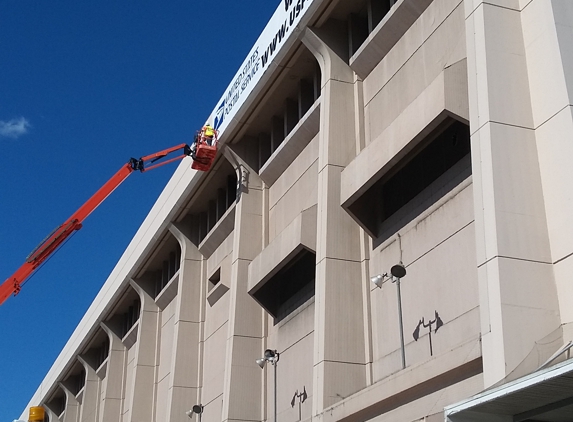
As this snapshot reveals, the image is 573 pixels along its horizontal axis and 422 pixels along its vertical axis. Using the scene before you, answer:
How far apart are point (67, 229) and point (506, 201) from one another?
30.7 m

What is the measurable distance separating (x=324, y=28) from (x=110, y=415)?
101 feet

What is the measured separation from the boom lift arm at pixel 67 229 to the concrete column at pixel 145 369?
19.2ft

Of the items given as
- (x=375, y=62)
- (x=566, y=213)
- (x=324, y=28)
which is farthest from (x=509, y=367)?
(x=324, y=28)

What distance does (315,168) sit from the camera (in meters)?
27.8

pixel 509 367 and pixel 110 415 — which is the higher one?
pixel 110 415

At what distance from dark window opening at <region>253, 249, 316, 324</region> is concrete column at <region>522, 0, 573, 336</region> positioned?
37.8 feet

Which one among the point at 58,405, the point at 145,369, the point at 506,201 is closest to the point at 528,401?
the point at 506,201

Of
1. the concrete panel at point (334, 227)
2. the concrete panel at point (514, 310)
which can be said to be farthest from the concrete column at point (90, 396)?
the concrete panel at point (514, 310)

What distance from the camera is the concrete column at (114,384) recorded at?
48.5m

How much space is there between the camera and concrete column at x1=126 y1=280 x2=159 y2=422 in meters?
42.1

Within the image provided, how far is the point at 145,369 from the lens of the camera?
42.5 meters

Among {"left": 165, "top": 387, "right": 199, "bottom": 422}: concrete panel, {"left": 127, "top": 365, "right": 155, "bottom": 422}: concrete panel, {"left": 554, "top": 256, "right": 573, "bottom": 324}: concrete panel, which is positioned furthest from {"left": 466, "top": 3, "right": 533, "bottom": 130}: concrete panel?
{"left": 127, "top": 365, "right": 155, "bottom": 422}: concrete panel

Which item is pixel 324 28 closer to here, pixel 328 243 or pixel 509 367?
pixel 328 243

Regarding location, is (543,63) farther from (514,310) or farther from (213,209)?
(213,209)
